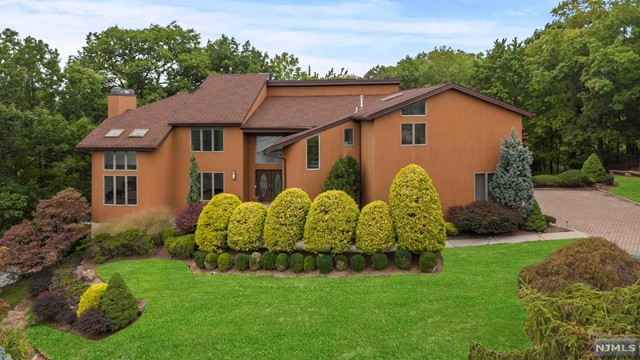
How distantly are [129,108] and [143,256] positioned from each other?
11.1 m

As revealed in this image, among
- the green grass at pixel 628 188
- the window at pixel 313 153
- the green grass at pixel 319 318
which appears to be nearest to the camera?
the green grass at pixel 319 318

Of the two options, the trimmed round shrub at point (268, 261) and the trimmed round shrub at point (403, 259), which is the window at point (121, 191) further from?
the trimmed round shrub at point (403, 259)

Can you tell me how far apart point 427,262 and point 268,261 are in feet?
17.7

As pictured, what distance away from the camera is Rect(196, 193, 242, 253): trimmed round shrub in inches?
663

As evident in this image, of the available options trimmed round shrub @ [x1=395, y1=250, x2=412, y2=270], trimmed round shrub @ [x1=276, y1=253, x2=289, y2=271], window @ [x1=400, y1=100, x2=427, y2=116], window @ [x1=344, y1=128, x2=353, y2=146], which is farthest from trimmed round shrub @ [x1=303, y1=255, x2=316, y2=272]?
window @ [x1=400, y1=100, x2=427, y2=116]

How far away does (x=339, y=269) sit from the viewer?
15.4 metres

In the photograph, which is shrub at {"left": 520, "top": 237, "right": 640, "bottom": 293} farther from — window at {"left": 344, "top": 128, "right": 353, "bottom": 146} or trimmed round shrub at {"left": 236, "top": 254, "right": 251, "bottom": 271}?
window at {"left": 344, "top": 128, "right": 353, "bottom": 146}

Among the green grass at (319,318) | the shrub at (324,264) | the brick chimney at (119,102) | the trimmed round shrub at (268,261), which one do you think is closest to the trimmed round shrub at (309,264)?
the shrub at (324,264)

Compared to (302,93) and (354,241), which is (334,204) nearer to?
(354,241)

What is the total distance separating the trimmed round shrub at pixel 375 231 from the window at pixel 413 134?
590 centimetres

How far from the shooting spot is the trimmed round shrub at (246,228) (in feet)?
53.8

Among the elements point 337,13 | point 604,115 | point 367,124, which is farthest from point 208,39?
point 604,115

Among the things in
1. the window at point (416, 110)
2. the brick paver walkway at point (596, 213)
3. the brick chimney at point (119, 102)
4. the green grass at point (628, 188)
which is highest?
the brick chimney at point (119, 102)

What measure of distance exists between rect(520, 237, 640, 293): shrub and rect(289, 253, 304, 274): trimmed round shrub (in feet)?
26.1
